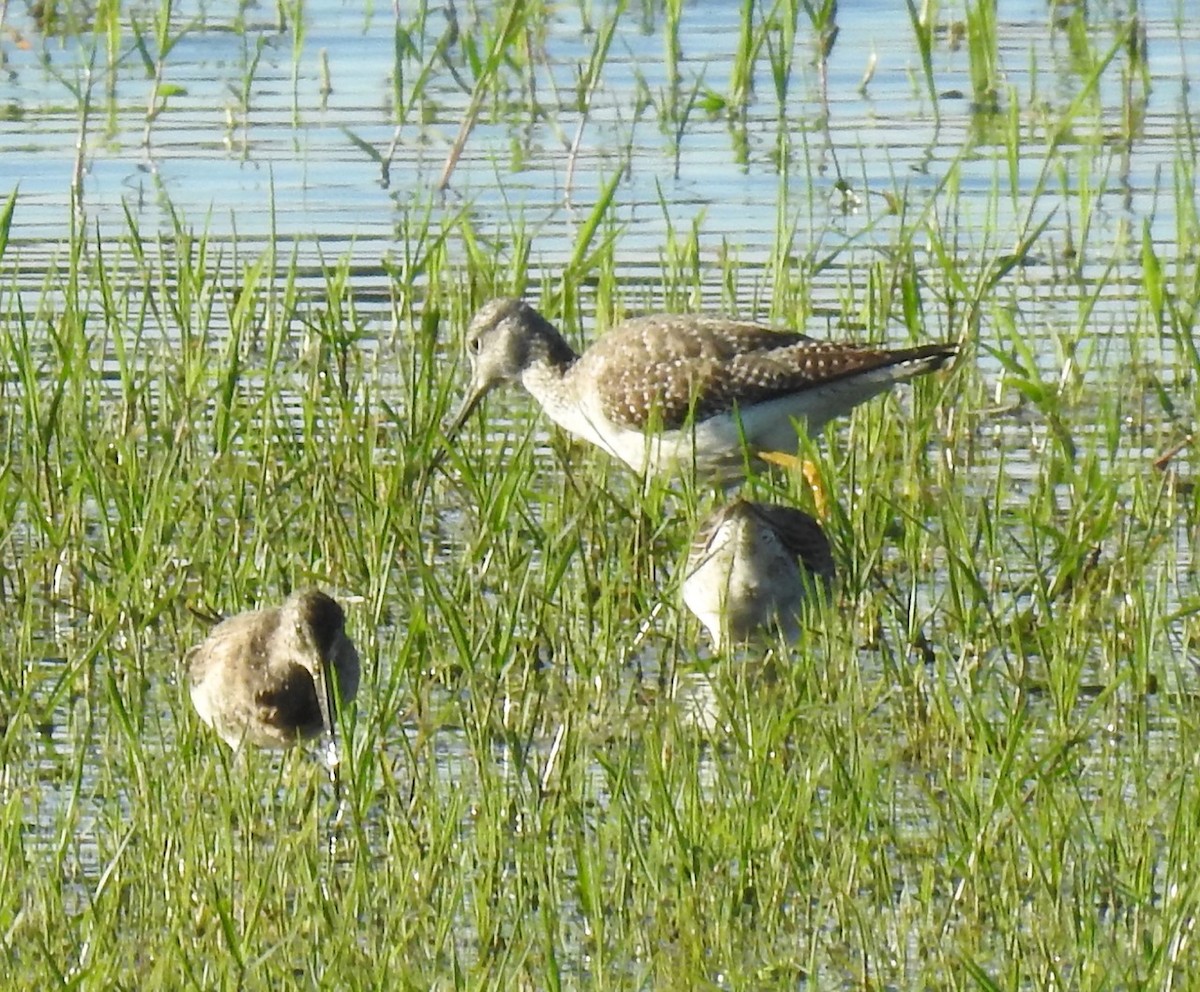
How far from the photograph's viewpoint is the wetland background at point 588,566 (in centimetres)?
580

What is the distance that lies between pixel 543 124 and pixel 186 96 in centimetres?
177

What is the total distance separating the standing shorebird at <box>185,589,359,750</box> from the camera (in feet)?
22.9

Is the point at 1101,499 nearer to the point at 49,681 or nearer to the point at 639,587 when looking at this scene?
the point at 639,587

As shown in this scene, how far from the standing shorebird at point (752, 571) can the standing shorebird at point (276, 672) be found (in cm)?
105

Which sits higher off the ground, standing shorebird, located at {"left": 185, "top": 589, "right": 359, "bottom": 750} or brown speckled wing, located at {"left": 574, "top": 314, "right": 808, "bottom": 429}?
brown speckled wing, located at {"left": 574, "top": 314, "right": 808, "bottom": 429}

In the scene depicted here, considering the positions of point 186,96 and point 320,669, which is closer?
point 320,669

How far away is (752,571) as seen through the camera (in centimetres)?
786

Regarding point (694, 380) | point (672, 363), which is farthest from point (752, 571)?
point (672, 363)

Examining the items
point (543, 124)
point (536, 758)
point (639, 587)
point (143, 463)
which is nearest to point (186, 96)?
point (543, 124)

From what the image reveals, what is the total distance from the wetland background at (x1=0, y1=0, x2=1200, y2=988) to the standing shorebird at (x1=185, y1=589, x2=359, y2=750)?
14cm

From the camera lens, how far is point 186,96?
14.3 meters

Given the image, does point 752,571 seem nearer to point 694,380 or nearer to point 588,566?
point 588,566

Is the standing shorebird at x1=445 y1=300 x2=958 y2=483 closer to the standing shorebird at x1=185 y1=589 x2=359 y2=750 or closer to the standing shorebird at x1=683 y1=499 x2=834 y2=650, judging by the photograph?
the standing shorebird at x1=683 y1=499 x2=834 y2=650

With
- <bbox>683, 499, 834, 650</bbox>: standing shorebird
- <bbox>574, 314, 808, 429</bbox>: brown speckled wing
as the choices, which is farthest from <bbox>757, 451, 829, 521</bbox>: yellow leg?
<bbox>683, 499, 834, 650</bbox>: standing shorebird
